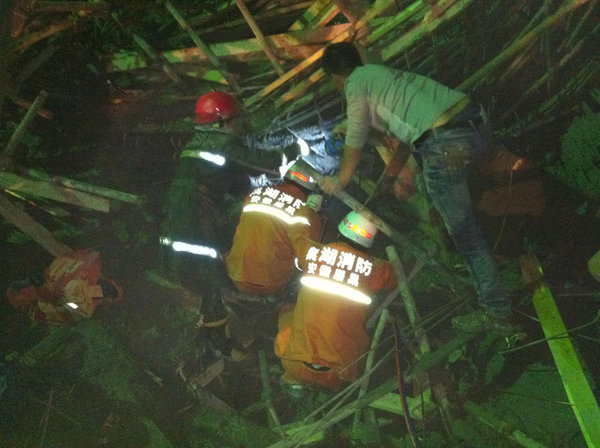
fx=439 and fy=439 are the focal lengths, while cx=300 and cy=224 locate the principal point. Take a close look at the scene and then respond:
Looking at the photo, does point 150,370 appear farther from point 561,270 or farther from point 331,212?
point 561,270

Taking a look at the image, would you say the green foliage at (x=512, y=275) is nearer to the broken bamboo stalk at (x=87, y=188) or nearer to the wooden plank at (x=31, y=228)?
the broken bamboo stalk at (x=87, y=188)

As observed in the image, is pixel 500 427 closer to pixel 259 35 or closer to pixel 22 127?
pixel 259 35

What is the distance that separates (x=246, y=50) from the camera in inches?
185

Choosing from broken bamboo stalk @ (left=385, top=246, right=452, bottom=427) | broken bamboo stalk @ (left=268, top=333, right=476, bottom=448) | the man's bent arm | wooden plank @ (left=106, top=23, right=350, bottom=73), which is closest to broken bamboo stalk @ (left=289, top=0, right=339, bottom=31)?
wooden plank @ (left=106, top=23, right=350, bottom=73)

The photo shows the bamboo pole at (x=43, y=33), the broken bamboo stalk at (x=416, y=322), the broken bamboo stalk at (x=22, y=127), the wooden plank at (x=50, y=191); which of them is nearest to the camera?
the broken bamboo stalk at (x=416, y=322)

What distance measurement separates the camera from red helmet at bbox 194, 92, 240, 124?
4449 millimetres

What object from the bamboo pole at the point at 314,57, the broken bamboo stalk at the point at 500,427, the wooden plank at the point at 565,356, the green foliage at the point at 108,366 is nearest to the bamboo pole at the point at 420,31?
the bamboo pole at the point at 314,57

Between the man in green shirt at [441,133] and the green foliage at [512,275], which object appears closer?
Answer: the man in green shirt at [441,133]

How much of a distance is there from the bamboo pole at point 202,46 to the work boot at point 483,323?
339 centimetres

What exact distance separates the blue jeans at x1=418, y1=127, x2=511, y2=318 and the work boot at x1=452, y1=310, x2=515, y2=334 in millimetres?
47

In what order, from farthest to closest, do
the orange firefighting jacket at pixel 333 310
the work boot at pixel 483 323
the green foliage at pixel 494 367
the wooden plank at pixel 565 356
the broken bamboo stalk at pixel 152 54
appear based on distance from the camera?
1. the broken bamboo stalk at pixel 152 54
2. the green foliage at pixel 494 367
3. the orange firefighting jacket at pixel 333 310
4. the work boot at pixel 483 323
5. the wooden plank at pixel 565 356

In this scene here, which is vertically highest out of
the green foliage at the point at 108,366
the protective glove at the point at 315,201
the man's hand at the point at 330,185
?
the man's hand at the point at 330,185

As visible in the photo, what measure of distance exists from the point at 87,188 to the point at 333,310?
2978 millimetres

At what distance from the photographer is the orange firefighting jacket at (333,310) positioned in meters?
3.28
